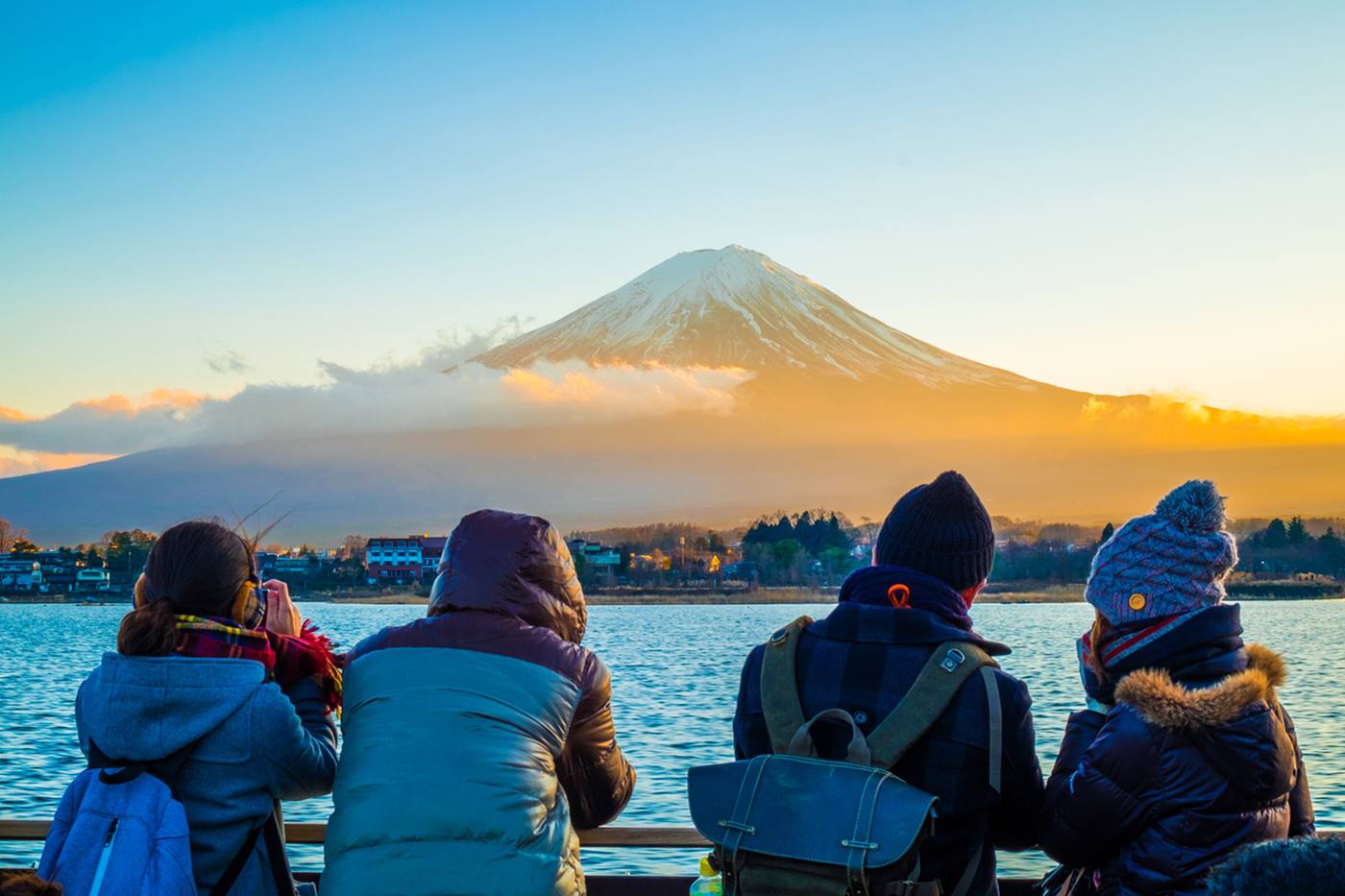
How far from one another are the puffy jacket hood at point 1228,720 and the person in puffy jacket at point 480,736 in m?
1.14

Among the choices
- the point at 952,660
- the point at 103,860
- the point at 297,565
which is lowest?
the point at 297,565

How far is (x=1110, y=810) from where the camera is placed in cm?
257

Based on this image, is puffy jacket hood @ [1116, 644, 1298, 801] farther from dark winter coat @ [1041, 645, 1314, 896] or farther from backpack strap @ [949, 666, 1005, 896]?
backpack strap @ [949, 666, 1005, 896]

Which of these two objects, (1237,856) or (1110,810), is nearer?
(1237,856)

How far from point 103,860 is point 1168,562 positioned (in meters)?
2.28

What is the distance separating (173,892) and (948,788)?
5.26 ft

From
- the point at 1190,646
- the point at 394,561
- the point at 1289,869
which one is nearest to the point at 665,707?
the point at 1190,646

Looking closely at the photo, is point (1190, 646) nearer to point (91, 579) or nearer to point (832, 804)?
point (832, 804)

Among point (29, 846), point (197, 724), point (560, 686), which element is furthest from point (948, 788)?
point (29, 846)

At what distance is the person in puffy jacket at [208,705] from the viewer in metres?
2.80

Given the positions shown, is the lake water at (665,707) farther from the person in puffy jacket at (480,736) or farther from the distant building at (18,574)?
the distant building at (18,574)

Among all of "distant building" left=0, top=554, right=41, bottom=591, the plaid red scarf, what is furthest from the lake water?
"distant building" left=0, top=554, right=41, bottom=591

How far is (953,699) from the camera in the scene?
2516 millimetres

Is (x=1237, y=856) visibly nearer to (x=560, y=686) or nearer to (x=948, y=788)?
(x=948, y=788)
